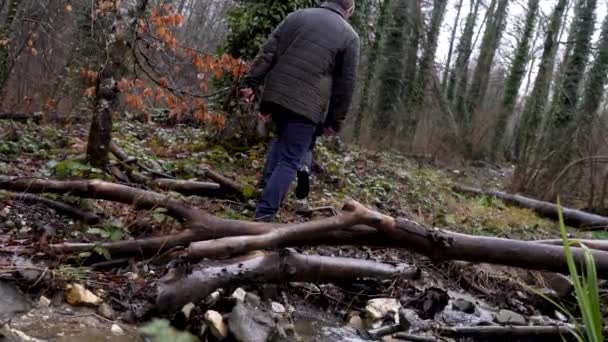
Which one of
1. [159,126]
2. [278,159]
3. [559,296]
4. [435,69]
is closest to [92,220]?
[278,159]

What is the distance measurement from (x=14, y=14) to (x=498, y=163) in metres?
15.3

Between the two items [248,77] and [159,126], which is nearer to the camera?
[248,77]

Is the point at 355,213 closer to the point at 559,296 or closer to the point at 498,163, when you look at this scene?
the point at 559,296

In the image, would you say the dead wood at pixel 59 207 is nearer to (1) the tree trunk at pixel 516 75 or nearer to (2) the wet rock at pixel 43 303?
(2) the wet rock at pixel 43 303

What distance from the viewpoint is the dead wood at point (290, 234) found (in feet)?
9.62

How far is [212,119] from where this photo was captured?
5465mm

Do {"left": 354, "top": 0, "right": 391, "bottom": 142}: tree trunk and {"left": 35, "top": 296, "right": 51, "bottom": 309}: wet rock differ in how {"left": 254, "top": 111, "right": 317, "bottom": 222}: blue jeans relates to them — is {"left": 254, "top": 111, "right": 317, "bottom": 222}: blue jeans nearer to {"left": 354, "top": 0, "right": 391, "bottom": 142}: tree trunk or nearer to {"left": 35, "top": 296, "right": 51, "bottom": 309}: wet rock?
{"left": 35, "top": 296, "right": 51, "bottom": 309}: wet rock

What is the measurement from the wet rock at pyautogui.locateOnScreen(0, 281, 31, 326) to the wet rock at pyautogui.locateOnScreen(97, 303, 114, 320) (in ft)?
1.00

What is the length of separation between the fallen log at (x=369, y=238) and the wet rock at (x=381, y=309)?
0.36 meters

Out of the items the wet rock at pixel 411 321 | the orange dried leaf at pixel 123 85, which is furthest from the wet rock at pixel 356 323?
the orange dried leaf at pixel 123 85

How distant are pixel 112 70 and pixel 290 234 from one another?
2306 millimetres

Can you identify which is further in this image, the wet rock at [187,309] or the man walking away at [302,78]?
the man walking away at [302,78]

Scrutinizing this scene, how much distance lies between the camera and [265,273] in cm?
304

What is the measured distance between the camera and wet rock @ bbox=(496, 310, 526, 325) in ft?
11.5
